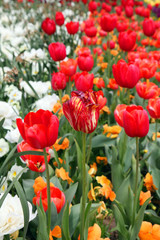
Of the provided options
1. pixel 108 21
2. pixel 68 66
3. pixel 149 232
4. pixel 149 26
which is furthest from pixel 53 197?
pixel 149 26

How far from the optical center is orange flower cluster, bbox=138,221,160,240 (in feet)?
4.33

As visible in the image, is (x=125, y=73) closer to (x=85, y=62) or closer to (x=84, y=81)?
(x=84, y=81)

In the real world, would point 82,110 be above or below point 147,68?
above

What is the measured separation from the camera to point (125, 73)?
1.59 metres

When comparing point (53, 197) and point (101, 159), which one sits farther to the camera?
point (101, 159)

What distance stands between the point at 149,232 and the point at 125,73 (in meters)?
0.78

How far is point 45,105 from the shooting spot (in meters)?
1.95

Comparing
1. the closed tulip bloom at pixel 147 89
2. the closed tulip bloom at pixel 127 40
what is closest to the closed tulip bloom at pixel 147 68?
the closed tulip bloom at pixel 147 89

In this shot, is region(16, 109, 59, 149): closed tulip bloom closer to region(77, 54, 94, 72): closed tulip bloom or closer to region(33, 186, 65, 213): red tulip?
region(33, 186, 65, 213): red tulip

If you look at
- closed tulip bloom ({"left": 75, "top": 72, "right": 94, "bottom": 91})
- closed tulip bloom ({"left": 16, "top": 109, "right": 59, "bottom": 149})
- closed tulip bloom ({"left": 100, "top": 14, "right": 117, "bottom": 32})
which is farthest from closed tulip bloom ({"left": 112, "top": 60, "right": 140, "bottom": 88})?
closed tulip bloom ({"left": 100, "top": 14, "right": 117, "bottom": 32})

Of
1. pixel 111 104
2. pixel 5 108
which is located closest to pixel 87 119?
pixel 5 108

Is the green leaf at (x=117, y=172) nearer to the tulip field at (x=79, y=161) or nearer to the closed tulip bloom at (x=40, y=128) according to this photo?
the tulip field at (x=79, y=161)

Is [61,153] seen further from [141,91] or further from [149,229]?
[149,229]

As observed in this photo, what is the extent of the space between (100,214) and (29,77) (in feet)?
5.25
